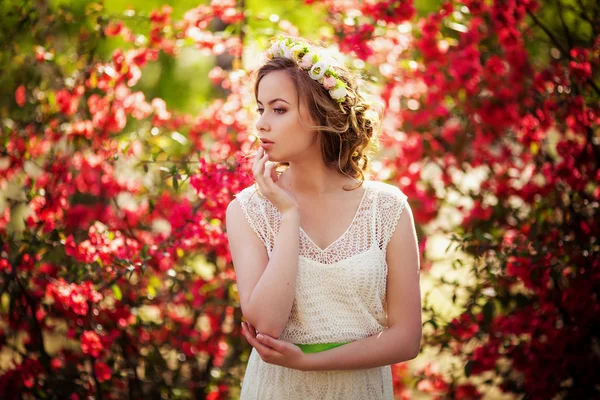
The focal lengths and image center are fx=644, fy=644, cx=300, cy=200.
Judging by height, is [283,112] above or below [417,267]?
above

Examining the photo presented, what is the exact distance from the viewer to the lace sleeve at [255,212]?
206 cm

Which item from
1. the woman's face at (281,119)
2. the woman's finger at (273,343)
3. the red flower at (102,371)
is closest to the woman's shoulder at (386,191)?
the woman's face at (281,119)

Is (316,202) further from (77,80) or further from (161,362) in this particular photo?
(77,80)

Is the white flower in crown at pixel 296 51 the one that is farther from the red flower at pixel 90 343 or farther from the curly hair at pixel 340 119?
the red flower at pixel 90 343

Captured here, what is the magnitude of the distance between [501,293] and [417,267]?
4.48 feet

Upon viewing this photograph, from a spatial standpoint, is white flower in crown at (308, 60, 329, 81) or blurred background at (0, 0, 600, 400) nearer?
white flower in crown at (308, 60, 329, 81)

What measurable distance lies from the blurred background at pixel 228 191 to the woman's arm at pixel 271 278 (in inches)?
27.1

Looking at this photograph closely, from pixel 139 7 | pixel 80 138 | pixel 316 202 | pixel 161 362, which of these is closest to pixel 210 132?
pixel 80 138

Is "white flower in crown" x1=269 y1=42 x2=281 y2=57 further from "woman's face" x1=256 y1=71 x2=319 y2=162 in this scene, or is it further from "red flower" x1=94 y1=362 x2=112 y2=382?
"red flower" x1=94 y1=362 x2=112 y2=382

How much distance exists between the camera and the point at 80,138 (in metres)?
3.27

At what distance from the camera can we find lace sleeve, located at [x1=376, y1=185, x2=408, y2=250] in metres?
2.08

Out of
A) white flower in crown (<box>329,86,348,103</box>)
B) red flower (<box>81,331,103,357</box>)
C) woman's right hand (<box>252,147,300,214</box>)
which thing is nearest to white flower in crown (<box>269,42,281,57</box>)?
white flower in crown (<box>329,86,348,103</box>)

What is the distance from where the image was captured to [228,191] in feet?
8.73


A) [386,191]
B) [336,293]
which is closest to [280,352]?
[336,293]
